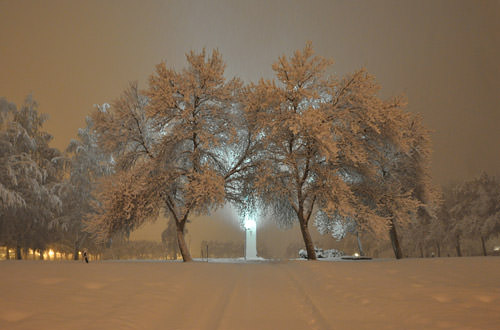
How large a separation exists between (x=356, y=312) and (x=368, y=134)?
16.8 m

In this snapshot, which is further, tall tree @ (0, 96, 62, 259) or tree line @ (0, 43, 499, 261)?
tall tree @ (0, 96, 62, 259)

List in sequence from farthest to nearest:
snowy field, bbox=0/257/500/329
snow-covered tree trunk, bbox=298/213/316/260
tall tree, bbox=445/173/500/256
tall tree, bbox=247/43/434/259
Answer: tall tree, bbox=445/173/500/256
snow-covered tree trunk, bbox=298/213/316/260
tall tree, bbox=247/43/434/259
snowy field, bbox=0/257/500/329

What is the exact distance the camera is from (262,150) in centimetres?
2494

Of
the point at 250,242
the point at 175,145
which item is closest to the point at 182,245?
the point at 175,145

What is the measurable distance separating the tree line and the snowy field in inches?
344

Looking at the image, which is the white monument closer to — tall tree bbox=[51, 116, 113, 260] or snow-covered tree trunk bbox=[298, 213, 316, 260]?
snow-covered tree trunk bbox=[298, 213, 316, 260]

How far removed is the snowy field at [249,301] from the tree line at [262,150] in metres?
8.75

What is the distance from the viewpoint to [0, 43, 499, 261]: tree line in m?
22.1

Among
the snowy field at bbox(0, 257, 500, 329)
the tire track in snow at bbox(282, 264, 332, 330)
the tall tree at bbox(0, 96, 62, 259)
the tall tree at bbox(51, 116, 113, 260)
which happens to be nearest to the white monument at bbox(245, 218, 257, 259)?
the tall tree at bbox(51, 116, 113, 260)

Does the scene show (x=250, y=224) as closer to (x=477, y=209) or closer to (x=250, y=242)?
(x=250, y=242)

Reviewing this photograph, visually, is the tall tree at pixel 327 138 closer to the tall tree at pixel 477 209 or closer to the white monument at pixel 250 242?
the white monument at pixel 250 242

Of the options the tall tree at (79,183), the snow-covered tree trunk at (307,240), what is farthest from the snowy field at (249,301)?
the tall tree at (79,183)

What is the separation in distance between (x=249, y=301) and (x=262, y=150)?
15717 millimetres

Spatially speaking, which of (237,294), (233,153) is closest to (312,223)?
(233,153)
